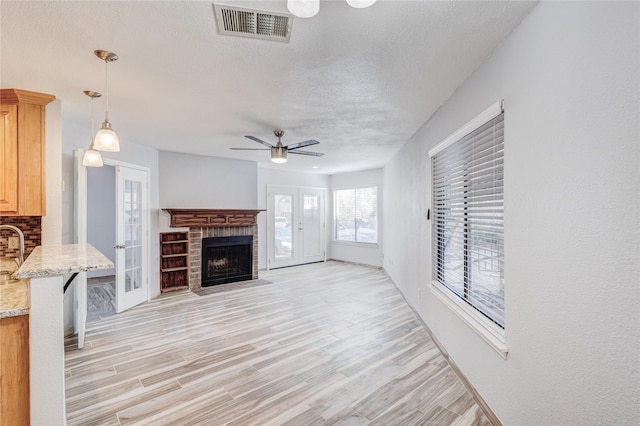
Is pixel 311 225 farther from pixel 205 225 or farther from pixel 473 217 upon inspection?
pixel 473 217

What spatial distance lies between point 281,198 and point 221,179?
1.85 metres

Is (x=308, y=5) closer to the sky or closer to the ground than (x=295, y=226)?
closer to the sky

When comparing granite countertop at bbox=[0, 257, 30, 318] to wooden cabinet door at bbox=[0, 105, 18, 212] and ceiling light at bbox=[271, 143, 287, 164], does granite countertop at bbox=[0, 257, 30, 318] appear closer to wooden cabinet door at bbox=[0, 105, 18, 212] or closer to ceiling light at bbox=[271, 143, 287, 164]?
wooden cabinet door at bbox=[0, 105, 18, 212]

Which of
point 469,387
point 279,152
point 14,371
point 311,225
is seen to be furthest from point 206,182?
point 469,387

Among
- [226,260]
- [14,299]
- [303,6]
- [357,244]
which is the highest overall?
[303,6]

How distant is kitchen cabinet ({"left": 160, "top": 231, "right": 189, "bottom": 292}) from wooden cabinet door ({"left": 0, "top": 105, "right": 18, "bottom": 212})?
2.69m

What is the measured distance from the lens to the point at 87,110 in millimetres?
3252

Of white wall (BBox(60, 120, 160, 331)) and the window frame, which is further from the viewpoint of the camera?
the window frame

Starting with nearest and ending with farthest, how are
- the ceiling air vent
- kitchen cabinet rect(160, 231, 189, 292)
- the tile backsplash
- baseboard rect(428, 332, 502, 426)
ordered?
the ceiling air vent, baseboard rect(428, 332, 502, 426), the tile backsplash, kitchen cabinet rect(160, 231, 189, 292)

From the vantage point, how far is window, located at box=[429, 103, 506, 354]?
2.13 meters

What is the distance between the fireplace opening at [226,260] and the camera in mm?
5984

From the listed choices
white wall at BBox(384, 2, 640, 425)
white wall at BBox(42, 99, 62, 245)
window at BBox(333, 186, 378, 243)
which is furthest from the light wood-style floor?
window at BBox(333, 186, 378, 243)

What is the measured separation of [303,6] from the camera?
1.41 metres

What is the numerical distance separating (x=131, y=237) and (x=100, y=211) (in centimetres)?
262
